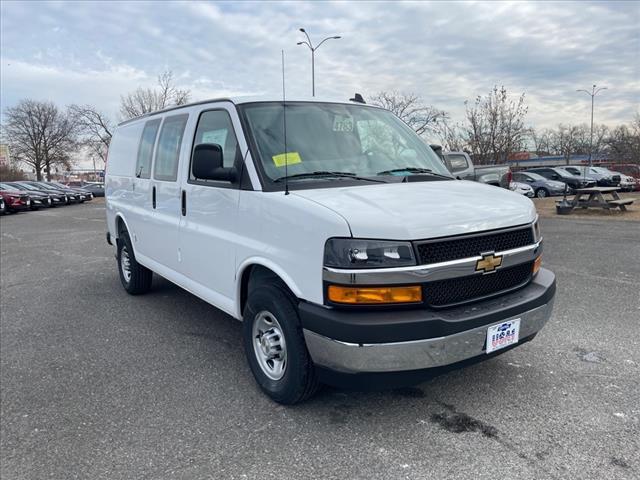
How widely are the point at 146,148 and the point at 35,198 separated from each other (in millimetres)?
26859

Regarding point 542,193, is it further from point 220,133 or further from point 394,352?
point 394,352

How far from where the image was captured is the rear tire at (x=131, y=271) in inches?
240

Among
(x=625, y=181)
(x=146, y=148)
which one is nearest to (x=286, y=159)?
(x=146, y=148)

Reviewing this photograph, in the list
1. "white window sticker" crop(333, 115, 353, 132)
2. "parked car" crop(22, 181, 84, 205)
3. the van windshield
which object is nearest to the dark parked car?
the van windshield

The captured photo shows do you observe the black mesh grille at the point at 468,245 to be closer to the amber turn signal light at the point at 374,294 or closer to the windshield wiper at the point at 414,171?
the amber turn signal light at the point at 374,294

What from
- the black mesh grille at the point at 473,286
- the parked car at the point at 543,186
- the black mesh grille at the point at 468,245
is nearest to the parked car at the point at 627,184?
the parked car at the point at 543,186

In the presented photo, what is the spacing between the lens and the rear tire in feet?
20.0

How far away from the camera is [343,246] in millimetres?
2627

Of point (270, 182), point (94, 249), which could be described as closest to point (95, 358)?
point (270, 182)

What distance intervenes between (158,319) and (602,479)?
436 cm

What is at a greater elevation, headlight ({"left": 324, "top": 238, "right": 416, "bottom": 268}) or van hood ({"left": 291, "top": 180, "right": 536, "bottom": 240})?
van hood ({"left": 291, "top": 180, "right": 536, "bottom": 240})

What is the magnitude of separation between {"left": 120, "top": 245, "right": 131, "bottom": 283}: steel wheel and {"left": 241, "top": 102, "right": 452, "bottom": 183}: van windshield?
3.49 metres

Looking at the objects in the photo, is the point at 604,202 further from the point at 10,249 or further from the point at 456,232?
the point at 10,249

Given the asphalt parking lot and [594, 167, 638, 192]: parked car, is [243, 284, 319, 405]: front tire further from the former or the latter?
[594, 167, 638, 192]: parked car
